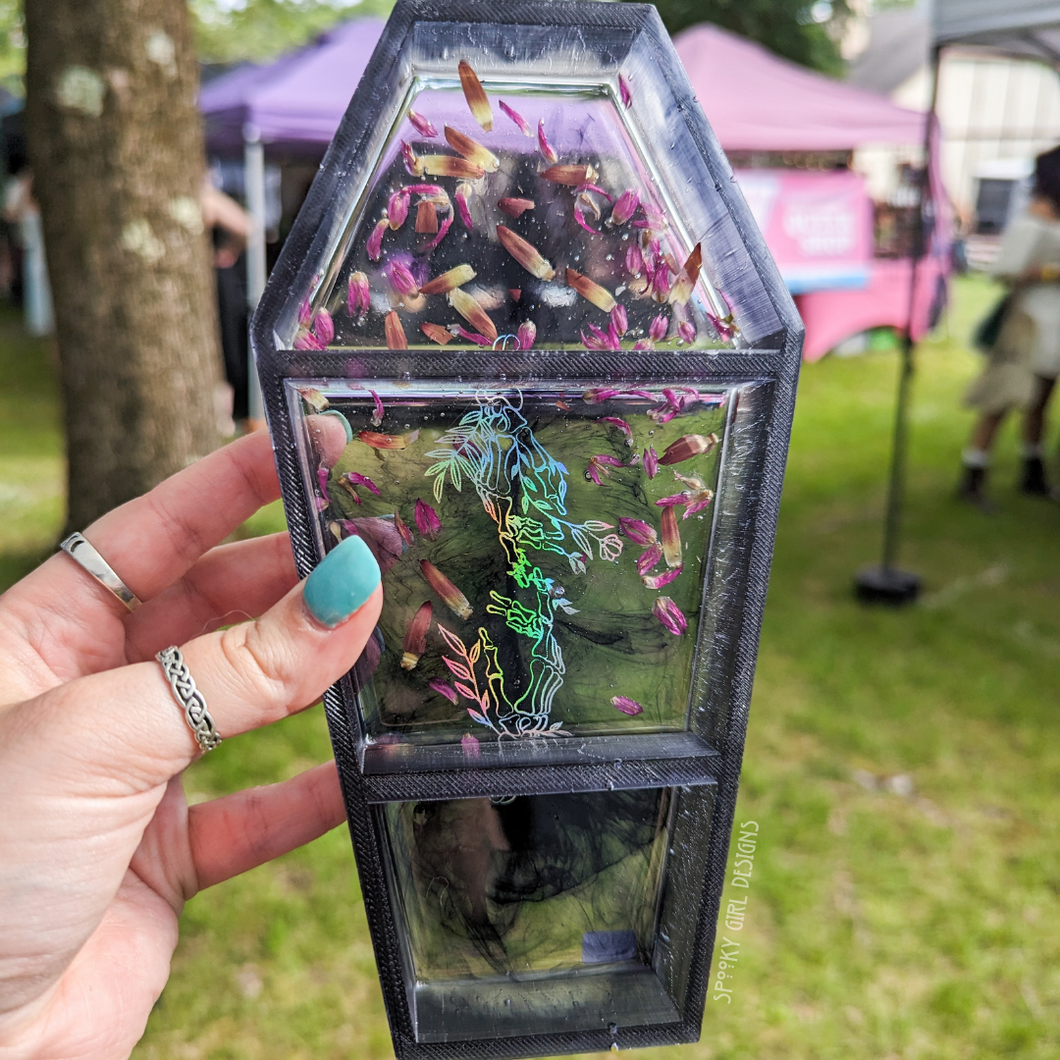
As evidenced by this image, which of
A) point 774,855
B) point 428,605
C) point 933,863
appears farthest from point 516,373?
point 933,863

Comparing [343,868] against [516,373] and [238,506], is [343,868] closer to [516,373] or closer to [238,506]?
[238,506]

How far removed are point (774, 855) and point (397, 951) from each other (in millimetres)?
1423

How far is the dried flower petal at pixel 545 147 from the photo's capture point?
2.84ft

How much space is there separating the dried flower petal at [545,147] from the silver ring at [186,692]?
0.57 metres

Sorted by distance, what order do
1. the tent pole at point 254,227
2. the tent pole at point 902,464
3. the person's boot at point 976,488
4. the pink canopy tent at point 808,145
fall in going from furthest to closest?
the pink canopy tent at point 808,145 < the tent pole at point 254,227 < the person's boot at point 976,488 < the tent pole at point 902,464

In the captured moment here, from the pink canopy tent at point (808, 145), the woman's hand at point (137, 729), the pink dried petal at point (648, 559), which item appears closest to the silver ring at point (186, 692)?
the woman's hand at point (137, 729)

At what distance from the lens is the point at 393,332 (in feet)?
2.87

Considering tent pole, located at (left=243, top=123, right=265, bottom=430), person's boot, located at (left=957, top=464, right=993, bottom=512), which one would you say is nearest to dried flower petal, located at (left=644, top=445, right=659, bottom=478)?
person's boot, located at (left=957, top=464, right=993, bottom=512)

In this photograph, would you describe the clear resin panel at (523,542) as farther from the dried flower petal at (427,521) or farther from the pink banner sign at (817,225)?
the pink banner sign at (817,225)

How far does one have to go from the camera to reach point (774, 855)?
7.39 ft

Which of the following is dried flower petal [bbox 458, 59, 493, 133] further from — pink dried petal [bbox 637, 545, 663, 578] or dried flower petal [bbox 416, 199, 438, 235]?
pink dried petal [bbox 637, 545, 663, 578]

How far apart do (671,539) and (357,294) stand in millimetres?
395

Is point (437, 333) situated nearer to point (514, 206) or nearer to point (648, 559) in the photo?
point (514, 206)

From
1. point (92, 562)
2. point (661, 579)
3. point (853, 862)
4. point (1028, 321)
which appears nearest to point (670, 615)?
point (661, 579)
